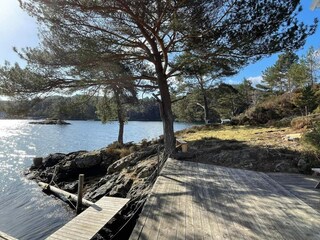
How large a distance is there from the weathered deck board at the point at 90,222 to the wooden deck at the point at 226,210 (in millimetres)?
1310

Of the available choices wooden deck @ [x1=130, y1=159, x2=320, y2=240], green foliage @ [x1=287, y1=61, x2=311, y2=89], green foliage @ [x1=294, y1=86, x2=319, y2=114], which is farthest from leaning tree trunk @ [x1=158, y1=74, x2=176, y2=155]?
green foliage @ [x1=287, y1=61, x2=311, y2=89]

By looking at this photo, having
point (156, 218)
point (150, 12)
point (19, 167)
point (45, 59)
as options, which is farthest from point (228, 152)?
point (19, 167)

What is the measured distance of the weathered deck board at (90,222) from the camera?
567cm

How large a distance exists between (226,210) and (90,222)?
303 cm

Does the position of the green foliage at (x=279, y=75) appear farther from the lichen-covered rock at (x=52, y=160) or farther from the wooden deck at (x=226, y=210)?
the wooden deck at (x=226, y=210)

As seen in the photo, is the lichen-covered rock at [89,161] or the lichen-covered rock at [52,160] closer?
the lichen-covered rock at [89,161]

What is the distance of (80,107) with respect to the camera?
14445 mm

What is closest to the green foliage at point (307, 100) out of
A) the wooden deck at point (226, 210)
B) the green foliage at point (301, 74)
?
the green foliage at point (301, 74)

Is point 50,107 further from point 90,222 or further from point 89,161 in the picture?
point 90,222

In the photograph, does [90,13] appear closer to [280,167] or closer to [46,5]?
[46,5]

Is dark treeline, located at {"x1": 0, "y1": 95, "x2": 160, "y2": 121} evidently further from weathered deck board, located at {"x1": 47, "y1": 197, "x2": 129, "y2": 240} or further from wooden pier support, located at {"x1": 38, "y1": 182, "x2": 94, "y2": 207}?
weathered deck board, located at {"x1": 47, "y1": 197, "x2": 129, "y2": 240}

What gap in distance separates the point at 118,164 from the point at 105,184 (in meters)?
1.77

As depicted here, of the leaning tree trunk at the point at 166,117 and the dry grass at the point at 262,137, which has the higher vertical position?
the leaning tree trunk at the point at 166,117

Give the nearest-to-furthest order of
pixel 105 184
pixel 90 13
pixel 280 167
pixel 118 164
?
pixel 280 167 → pixel 90 13 → pixel 105 184 → pixel 118 164
